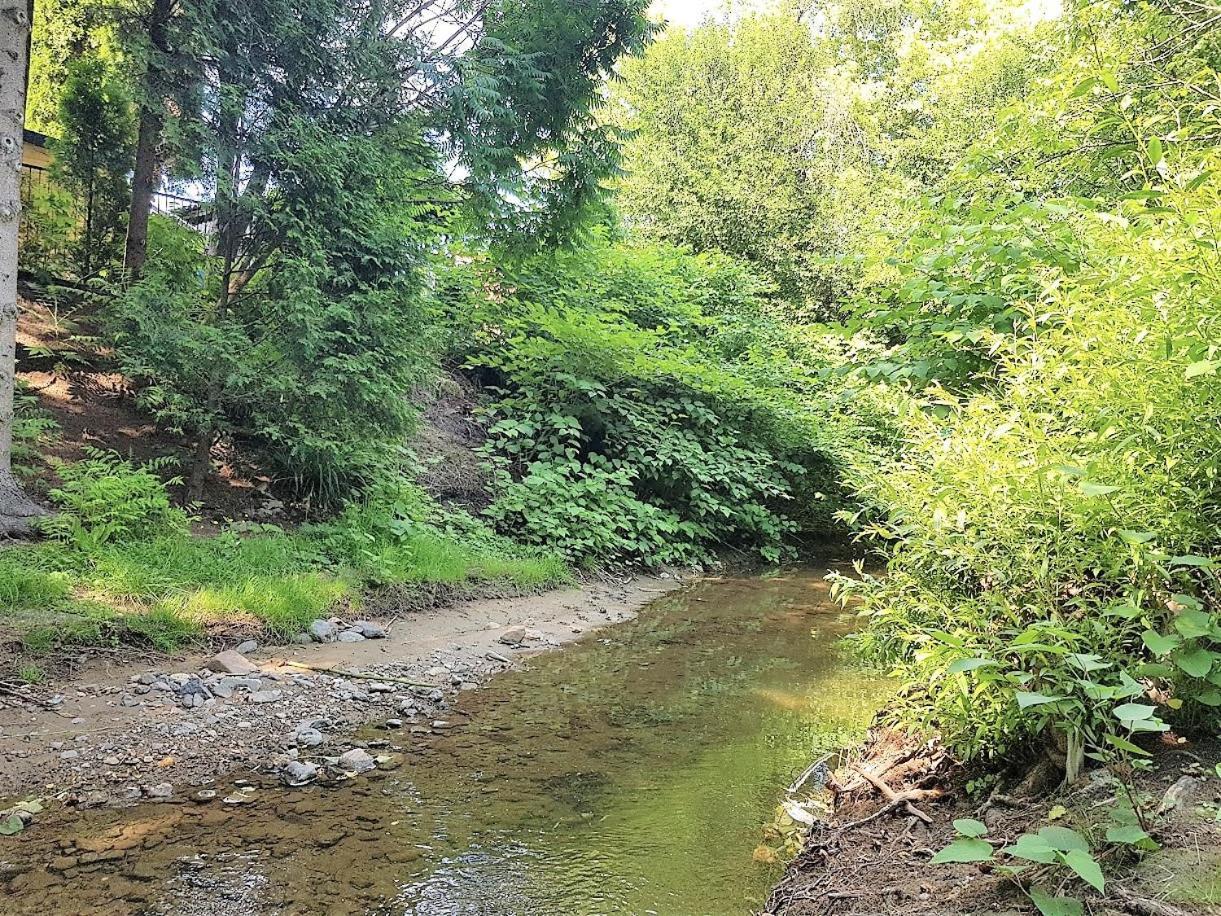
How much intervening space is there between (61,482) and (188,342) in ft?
5.69

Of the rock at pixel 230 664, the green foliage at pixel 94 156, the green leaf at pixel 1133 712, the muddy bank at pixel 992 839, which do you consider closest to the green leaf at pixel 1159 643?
the green leaf at pixel 1133 712

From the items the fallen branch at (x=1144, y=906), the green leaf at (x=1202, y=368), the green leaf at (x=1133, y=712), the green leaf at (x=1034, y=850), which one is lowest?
the fallen branch at (x=1144, y=906)

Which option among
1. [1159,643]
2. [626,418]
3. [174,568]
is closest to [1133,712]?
[1159,643]

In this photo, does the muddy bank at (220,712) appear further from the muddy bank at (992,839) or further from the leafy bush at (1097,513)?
the leafy bush at (1097,513)

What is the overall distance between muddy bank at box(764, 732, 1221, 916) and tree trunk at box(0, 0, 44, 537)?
6160mm

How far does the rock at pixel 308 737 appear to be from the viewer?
13.8ft

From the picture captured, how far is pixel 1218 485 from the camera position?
223 cm

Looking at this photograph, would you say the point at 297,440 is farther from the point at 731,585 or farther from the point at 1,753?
the point at 731,585

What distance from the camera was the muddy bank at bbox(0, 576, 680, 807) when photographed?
3.63m

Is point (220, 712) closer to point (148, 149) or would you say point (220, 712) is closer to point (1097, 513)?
point (1097, 513)

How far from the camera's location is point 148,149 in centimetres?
742

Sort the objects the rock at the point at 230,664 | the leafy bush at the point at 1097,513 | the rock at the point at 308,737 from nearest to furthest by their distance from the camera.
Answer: the leafy bush at the point at 1097,513, the rock at the point at 308,737, the rock at the point at 230,664

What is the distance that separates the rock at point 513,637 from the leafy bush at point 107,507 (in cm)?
286

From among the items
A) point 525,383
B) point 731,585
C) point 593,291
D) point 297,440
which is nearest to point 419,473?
point 297,440
